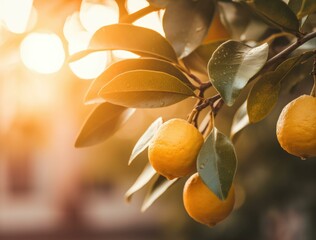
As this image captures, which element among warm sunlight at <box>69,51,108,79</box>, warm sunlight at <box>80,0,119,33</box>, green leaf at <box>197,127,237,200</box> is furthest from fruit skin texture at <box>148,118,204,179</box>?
warm sunlight at <box>69,51,108,79</box>

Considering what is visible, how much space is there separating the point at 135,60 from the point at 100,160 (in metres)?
2.97

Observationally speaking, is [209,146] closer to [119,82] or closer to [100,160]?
[119,82]

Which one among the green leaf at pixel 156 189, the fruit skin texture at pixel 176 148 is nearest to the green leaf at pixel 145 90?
the fruit skin texture at pixel 176 148

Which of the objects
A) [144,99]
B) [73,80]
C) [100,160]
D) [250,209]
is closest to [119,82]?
[144,99]

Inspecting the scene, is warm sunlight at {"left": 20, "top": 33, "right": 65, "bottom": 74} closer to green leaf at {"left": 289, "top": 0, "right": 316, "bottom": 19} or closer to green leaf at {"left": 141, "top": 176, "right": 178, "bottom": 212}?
green leaf at {"left": 141, "top": 176, "right": 178, "bottom": 212}

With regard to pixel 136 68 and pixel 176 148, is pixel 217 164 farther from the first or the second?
pixel 136 68

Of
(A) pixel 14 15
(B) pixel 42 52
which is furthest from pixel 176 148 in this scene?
(B) pixel 42 52

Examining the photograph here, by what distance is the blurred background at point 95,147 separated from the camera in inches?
54.6

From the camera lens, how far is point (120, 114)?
2.61 ft

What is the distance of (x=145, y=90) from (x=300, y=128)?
0.16 m

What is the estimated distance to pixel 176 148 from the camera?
0.65 meters

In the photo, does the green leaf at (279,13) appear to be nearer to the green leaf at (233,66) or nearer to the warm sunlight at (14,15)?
the green leaf at (233,66)

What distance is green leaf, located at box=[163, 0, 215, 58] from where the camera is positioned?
0.84 metres

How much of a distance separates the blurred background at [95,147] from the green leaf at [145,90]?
0.20 m
